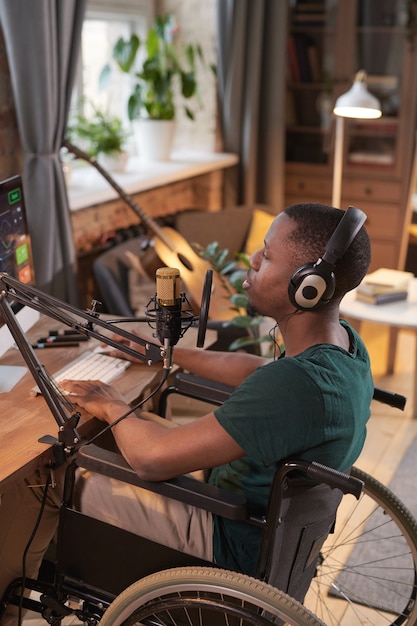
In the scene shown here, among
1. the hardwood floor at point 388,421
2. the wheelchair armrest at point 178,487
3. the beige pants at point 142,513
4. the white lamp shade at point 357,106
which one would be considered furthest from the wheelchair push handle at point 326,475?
the white lamp shade at point 357,106

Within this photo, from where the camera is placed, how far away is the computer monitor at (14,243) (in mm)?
1960

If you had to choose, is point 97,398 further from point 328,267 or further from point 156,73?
point 156,73

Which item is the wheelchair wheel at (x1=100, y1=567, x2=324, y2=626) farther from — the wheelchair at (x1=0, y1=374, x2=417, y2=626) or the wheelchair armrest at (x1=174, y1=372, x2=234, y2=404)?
the wheelchair armrest at (x1=174, y1=372, x2=234, y2=404)

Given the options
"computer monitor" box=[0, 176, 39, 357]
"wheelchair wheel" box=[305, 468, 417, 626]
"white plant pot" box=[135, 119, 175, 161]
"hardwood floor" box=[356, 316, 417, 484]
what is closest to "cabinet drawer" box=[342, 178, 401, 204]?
"hardwood floor" box=[356, 316, 417, 484]

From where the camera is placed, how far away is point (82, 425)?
66.6 inches

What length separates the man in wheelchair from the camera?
138 cm

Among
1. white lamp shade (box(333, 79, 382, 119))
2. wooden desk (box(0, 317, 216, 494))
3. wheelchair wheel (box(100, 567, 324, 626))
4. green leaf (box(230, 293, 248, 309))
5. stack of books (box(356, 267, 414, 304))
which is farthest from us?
white lamp shade (box(333, 79, 382, 119))

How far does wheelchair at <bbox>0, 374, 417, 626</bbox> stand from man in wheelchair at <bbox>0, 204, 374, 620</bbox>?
4cm

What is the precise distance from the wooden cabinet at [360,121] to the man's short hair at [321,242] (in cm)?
345

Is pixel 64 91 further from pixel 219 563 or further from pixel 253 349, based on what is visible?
pixel 219 563

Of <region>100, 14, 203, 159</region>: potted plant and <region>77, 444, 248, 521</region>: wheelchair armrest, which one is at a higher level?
<region>100, 14, 203, 159</region>: potted plant

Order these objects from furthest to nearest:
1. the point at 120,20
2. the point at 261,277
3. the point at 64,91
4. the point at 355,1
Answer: the point at 355,1, the point at 120,20, the point at 64,91, the point at 261,277

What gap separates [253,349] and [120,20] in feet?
6.82

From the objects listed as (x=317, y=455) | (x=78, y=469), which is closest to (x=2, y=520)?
(x=78, y=469)
